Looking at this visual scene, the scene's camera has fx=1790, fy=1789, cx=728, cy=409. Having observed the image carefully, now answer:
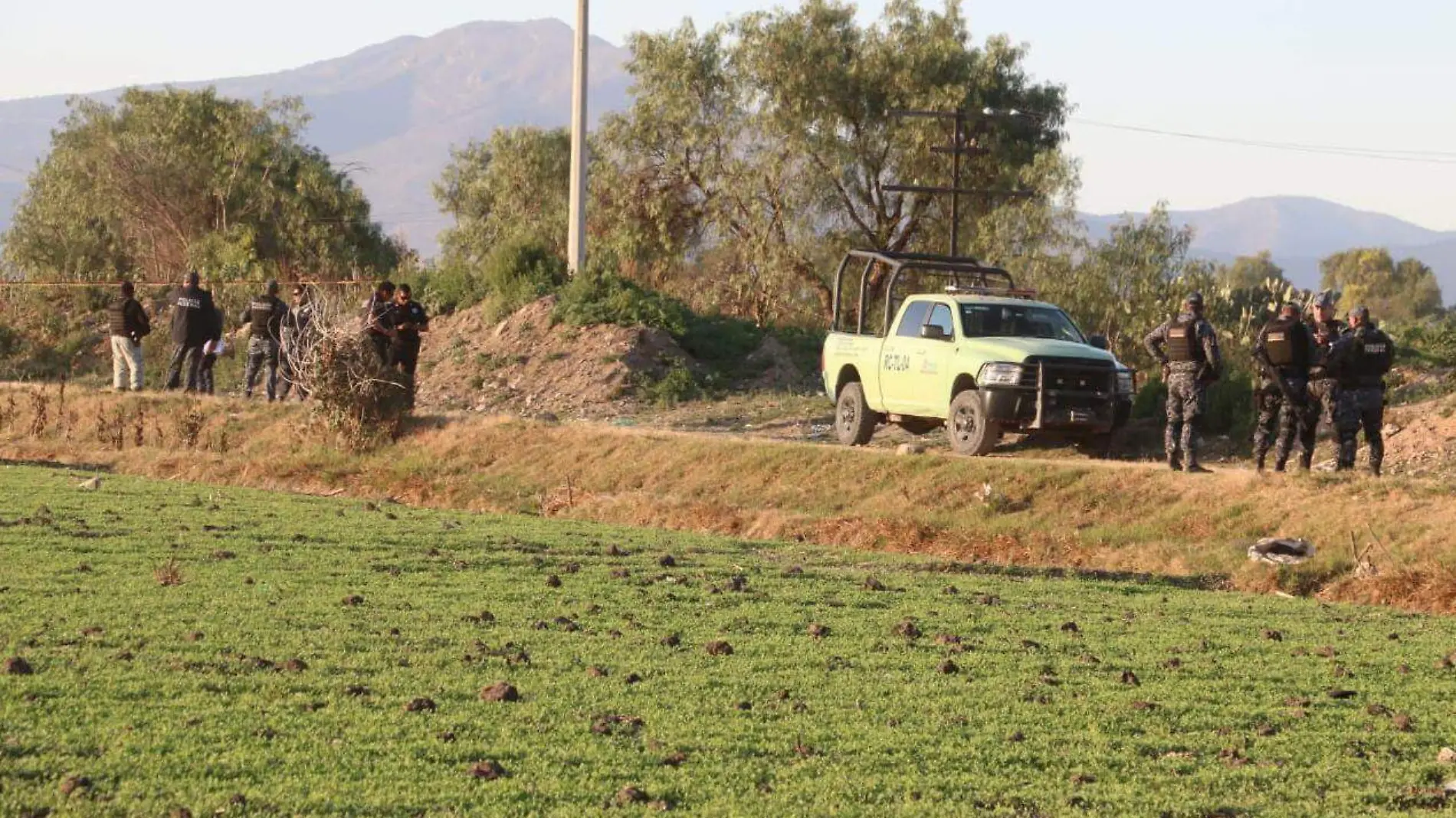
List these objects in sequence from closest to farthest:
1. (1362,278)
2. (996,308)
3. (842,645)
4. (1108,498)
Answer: (842,645) → (1108,498) → (996,308) → (1362,278)

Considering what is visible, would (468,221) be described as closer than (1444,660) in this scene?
No

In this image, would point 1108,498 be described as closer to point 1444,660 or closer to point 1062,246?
point 1444,660

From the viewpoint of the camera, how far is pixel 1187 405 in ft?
62.0

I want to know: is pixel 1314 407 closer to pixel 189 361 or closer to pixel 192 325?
pixel 192 325

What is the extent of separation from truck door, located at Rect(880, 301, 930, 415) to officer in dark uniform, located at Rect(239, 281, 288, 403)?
366 inches

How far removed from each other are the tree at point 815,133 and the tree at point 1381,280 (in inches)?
3566

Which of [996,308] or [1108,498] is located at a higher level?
[996,308]

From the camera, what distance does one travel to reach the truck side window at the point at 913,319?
22.6 meters

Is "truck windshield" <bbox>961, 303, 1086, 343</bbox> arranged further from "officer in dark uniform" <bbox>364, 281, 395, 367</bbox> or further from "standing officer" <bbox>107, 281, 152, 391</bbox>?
"standing officer" <bbox>107, 281, 152, 391</bbox>

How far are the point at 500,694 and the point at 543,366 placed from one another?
27.3 meters

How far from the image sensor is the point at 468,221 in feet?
272

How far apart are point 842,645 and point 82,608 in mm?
4379

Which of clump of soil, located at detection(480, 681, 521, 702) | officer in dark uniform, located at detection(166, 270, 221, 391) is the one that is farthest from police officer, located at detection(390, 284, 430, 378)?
clump of soil, located at detection(480, 681, 521, 702)

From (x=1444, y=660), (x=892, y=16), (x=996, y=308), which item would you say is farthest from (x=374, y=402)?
(x=892, y=16)
